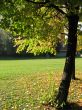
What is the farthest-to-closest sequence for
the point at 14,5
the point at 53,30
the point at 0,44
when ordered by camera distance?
the point at 0,44 < the point at 53,30 < the point at 14,5

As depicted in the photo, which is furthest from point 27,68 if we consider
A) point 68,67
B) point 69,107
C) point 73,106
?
point 68,67

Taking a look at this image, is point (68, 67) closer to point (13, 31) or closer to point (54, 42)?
point (13, 31)

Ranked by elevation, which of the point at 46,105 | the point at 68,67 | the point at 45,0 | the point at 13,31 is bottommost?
the point at 46,105

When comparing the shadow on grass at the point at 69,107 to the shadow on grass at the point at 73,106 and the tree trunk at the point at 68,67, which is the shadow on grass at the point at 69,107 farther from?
the tree trunk at the point at 68,67

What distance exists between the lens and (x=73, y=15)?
42.8 feet

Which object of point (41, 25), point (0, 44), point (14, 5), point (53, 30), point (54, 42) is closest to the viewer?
point (14, 5)

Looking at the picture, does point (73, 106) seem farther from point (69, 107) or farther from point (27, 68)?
point (27, 68)

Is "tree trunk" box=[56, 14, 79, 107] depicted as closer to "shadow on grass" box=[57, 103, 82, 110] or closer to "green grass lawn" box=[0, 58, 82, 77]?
"shadow on grass" box=[57, 103, 82, 110]

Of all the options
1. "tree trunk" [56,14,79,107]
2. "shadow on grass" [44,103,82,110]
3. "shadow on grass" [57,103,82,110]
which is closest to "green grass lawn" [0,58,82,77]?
"shadow on grass" [57,103,82,110]

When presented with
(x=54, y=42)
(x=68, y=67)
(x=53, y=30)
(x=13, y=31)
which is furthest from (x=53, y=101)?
(x=54, y=42)

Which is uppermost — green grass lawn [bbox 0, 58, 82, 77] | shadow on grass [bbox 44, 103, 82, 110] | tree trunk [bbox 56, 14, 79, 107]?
tree trunk [bbox 56, 14, 79, 107]

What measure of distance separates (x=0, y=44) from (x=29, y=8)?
237 ft

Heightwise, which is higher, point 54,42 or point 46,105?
point 54,42

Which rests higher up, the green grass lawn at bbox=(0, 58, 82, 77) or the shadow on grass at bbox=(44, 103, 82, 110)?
the shadow on grass at bbox=(44, 103, 82, 110)
